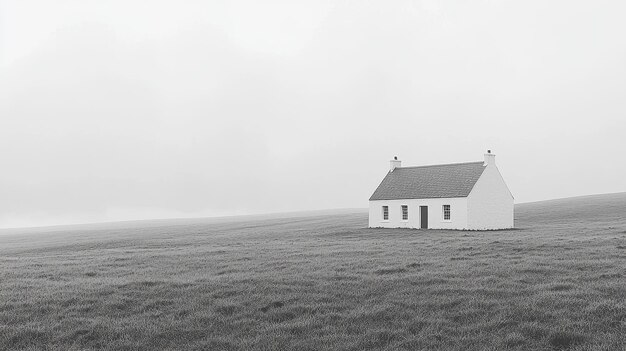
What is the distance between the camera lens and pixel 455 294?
14055 millimetres

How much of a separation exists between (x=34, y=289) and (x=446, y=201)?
41.7 metres

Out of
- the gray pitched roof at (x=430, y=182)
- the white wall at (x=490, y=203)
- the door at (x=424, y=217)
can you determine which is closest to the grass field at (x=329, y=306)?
the white wall at (x=490, y=203)

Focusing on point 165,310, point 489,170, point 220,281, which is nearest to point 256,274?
point 220,281

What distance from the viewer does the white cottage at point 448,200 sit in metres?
50.0

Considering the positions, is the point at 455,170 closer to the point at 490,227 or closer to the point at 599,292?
the point at 490,227

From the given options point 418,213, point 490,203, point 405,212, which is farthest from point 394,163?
point 490,203

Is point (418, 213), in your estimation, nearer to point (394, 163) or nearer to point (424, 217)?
point (424, 217)

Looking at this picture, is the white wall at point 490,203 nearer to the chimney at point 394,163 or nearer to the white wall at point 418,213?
the white wall at point 418,213

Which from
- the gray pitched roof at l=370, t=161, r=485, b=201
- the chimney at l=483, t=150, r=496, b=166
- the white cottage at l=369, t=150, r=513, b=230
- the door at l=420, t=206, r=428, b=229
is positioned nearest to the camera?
the white cottage at l=369, t=150, r=513, b=230

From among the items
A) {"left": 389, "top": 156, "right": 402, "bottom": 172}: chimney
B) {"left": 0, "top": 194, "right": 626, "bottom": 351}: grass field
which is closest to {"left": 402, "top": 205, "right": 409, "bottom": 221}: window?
{"left": 389, "top": 156, "right": 402, "bottom": 172}: chimney

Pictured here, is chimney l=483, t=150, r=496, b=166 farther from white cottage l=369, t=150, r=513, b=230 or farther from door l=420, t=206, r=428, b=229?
door l=420, t=206, r=428, b=229

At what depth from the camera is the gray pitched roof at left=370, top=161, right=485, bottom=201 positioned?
51.2 metres

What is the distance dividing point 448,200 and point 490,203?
15.5 feet

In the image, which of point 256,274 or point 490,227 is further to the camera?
point 490,227
